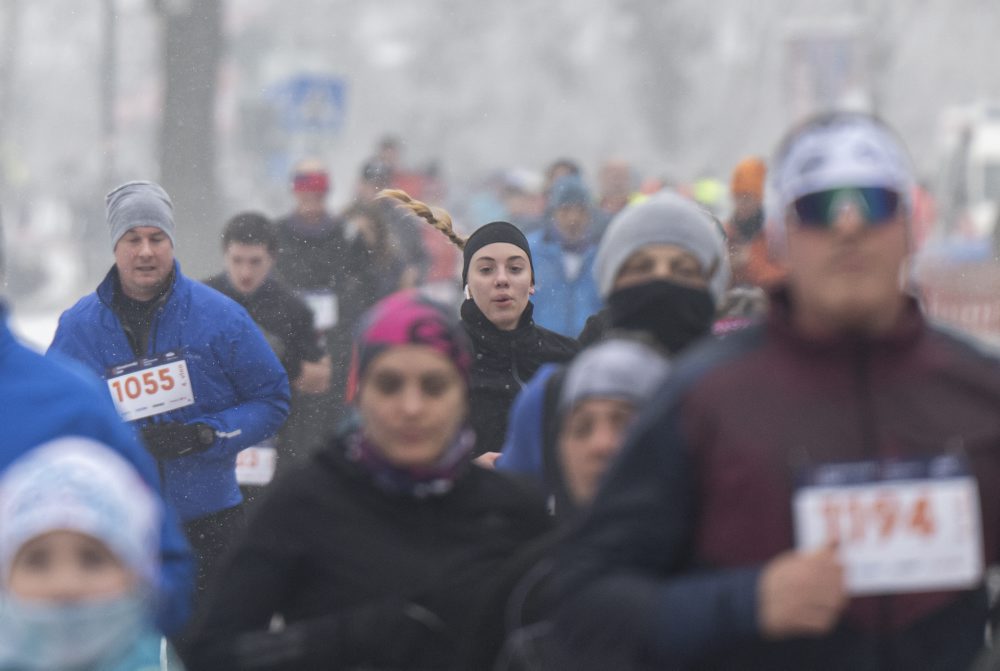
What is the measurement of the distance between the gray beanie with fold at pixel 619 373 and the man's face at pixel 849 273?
26.1 inches

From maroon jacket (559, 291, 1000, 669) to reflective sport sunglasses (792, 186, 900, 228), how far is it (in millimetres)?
151

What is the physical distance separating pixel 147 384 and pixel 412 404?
3.54 meters

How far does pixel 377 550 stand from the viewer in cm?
345

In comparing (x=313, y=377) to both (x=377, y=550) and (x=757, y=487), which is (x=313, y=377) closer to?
(x=377, y=550)

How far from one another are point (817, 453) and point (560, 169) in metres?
12.6

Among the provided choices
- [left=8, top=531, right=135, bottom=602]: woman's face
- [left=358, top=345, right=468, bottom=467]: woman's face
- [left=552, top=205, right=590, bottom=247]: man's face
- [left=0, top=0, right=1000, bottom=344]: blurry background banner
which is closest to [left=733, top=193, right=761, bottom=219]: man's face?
[left=552, top=205, right=590, bottom=247]: man's face

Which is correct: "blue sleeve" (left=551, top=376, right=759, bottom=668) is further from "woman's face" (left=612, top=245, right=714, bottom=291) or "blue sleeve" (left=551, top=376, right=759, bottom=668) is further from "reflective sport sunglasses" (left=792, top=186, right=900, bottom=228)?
"woman's face" (left=612, top=245, right=714, bottom=291)

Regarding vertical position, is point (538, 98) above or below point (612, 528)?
above

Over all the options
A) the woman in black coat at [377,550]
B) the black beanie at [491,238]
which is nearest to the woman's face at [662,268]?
the woman in black coat at [377,550]

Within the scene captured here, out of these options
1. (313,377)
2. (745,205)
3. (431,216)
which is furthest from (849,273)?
(745,205)

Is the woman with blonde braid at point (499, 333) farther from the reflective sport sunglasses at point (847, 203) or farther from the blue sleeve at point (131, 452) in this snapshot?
the reflective sport sunglasses at point (847, 203)

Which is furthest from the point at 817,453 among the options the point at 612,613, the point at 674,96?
the point at 674,96

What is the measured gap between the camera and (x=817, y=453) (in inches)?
106

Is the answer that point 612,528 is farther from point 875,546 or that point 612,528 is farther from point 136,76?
point 136,76
